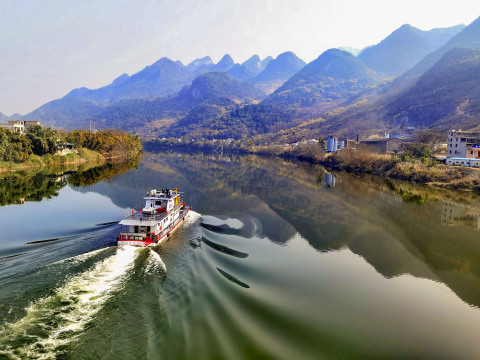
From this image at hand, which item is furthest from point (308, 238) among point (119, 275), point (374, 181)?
point (374, 181)

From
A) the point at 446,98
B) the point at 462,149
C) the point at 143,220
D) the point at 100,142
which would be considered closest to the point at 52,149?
the point at 100,142

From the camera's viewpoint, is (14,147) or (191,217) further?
(14,147)

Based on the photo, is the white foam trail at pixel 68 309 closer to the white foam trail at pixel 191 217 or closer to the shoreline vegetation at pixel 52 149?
the white foam trail at pixel 191 217

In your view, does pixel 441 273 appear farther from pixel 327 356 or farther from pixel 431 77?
pixel 431 77

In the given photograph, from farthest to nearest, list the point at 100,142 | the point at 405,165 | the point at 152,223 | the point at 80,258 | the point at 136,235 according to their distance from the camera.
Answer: the point at 100,142 < the point at 405,165 < the point at 152,223 < the point at 136,235 < the point at 80,258

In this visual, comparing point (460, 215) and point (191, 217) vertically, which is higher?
point (191, 217)

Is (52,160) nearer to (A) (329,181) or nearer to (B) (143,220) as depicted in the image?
(A) (329,181)
